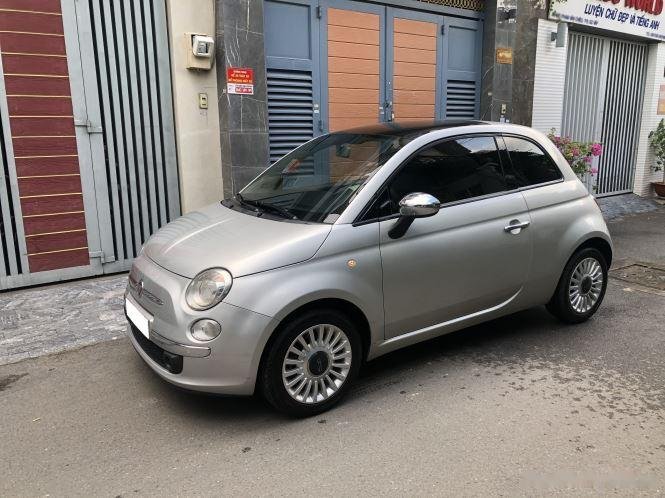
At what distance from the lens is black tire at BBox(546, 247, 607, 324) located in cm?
445

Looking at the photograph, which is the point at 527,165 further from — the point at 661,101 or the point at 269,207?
the point at 661,101

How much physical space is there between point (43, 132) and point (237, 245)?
3.37 metres

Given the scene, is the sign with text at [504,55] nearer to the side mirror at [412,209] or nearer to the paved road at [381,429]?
the paved road at [381,429]

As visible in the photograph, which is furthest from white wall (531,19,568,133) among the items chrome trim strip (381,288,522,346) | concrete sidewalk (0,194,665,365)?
chrome trim strip (381,288,522,346)

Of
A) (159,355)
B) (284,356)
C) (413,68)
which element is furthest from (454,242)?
(413,68)

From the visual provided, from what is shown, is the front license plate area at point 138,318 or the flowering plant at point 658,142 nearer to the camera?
the front license plate area at point 138,318

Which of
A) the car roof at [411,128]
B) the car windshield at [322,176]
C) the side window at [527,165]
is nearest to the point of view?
the car windshield at [322,176]

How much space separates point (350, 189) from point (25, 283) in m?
3.83

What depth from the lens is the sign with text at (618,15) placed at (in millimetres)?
9453

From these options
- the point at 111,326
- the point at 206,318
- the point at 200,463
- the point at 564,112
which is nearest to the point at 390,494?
the point at 200,463

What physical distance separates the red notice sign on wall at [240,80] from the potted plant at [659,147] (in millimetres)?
9285

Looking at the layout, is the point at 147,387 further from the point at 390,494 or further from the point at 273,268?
the point at 390,494

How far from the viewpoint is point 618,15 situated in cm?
1027

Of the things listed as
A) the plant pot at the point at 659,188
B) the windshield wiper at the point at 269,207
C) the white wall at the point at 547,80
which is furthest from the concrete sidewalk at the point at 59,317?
the plant pot at the point at 659,188
